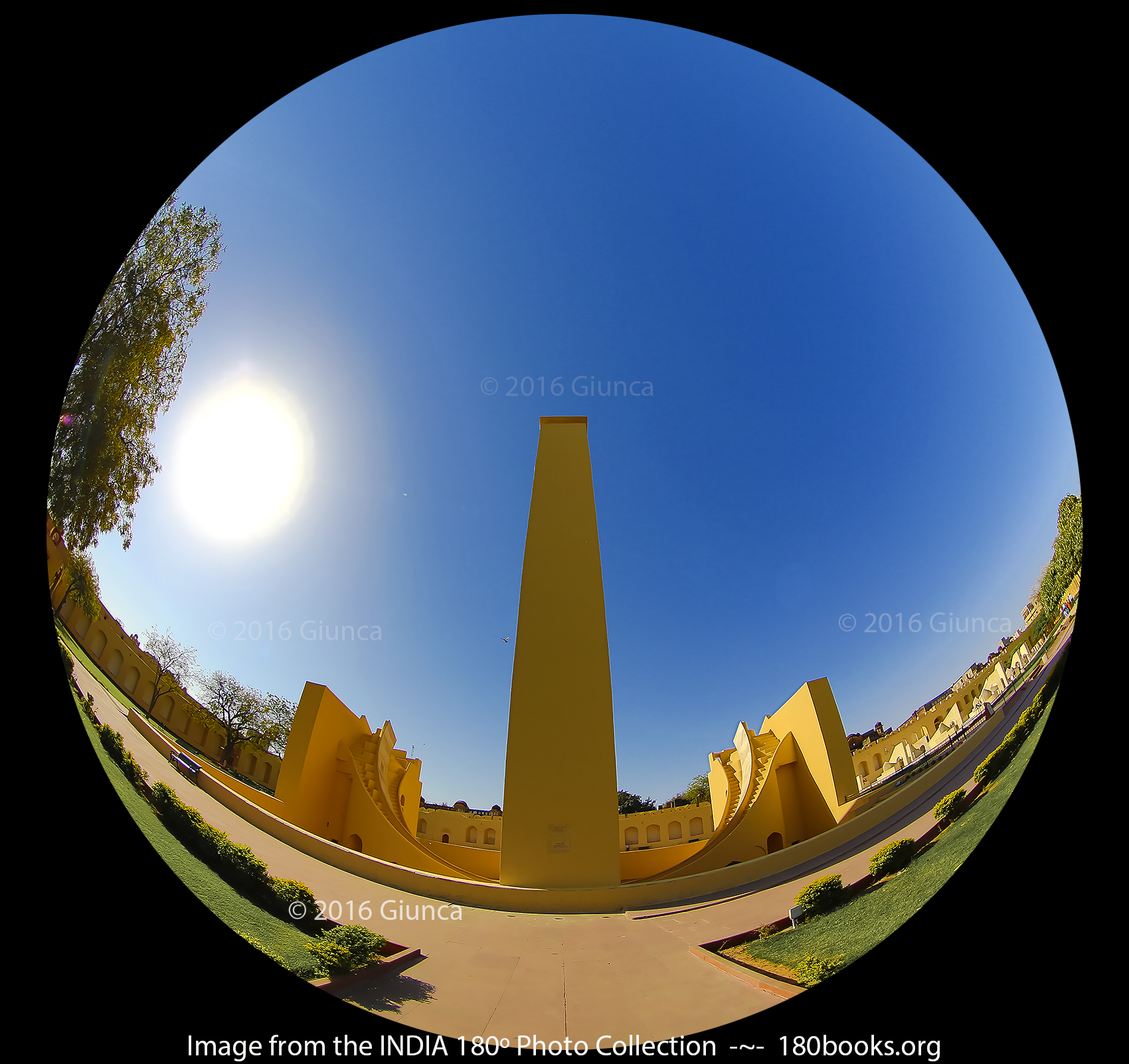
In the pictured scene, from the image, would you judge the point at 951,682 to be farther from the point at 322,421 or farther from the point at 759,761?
the point at 322,421

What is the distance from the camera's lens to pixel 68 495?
15.3 ft

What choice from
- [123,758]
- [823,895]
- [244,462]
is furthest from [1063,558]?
[123,758]

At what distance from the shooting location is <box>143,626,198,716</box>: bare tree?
4.06m

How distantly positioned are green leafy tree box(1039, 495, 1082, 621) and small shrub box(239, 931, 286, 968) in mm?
6849

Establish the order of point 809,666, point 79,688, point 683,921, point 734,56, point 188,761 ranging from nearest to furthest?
point 683,921 < point 188,761 < point 809,666 < point 79,688 < point 734,56

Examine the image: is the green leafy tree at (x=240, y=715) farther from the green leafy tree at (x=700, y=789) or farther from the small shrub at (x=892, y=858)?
the small shrub at (x=892, y=858)

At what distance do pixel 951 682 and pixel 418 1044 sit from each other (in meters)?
4.82

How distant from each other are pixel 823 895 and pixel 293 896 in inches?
150

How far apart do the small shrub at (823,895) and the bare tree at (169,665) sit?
4902 millimetres

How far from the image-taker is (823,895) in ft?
12.1

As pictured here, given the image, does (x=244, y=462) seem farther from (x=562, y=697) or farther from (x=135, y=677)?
(x=562, y=697)

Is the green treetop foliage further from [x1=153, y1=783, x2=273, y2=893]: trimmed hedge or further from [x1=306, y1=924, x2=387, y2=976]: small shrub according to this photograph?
[x1=306, y1=924, x2=387, y2=976]: small shrub

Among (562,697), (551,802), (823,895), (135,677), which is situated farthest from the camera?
(562,697)

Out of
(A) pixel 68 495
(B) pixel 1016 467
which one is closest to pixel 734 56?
(B) pixel 1016 467
